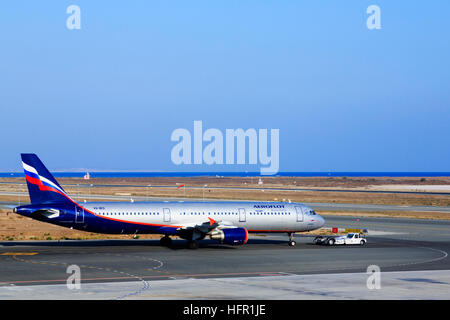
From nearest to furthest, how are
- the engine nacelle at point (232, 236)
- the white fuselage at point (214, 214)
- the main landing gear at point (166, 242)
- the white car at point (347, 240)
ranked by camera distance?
1. the white fuselage at point (214, 214)
2. the engine nacelle at point (232, 236)
3. the main landing gear at point (166, 242)
4. the white car at point (347, 240)

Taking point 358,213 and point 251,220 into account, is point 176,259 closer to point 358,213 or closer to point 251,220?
point 251,220

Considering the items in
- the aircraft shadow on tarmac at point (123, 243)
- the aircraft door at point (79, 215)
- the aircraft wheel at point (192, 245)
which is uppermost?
the aircraft door at point (79, 215)

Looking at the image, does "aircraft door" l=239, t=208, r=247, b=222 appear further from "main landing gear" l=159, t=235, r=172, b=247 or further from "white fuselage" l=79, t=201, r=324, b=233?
"main landing gear" l=159, t=235, r=172, b=247

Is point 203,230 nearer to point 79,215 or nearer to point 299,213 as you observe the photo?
point 299,213

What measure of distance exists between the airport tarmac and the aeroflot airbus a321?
4.90 feet

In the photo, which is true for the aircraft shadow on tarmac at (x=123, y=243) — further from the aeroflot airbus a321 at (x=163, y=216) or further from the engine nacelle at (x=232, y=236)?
the engine nacelle at (x=232, y=236)

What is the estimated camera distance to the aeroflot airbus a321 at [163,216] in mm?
51812

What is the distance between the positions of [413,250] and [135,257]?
2234 cm

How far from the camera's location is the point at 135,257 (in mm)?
47094

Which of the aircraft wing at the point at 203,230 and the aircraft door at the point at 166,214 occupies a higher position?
the aircraft door at the point at 166,214

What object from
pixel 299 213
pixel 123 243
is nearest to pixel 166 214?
pixel 123 243

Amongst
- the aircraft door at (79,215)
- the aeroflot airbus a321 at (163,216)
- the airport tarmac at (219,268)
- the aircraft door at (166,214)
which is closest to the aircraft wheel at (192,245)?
the aeroflot airbus a321 at (163,216)
